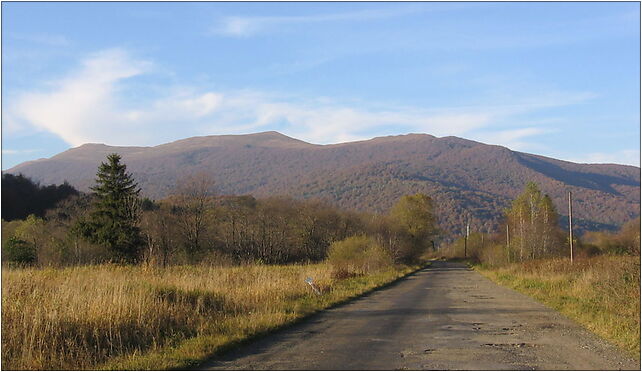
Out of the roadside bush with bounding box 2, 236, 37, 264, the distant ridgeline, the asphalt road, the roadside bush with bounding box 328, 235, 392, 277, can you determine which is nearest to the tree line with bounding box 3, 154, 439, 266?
the roadside bush with bounding box 2, 236, 37, 264

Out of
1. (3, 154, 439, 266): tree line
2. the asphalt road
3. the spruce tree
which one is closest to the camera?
the asphalt road

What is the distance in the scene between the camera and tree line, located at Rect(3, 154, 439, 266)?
35969mm

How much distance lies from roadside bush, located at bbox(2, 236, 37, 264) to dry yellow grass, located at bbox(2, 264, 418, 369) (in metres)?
15.7

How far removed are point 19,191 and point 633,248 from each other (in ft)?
227

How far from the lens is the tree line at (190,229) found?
118ft

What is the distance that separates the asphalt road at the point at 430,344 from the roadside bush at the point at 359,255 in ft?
80.8

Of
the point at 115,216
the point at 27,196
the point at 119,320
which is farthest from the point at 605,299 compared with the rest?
the point at 27,196

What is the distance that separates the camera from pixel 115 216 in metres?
42.2

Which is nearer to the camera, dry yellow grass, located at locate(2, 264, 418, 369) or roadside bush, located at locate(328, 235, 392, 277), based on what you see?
dry yellow grass, located at locate(2, 264, 418, 369)

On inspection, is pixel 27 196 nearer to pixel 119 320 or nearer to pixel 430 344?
pixel 119 320

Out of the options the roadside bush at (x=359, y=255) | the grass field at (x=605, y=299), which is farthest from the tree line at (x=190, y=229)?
the grass field at (x=605, y=299)

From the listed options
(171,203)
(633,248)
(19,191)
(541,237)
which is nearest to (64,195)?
(19,191)

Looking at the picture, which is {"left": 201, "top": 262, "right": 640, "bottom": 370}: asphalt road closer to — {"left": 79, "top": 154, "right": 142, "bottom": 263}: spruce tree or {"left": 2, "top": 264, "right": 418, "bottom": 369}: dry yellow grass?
{"left": 2, "top": 264, "right": 418, "bottom": 369}: dry yellow grass

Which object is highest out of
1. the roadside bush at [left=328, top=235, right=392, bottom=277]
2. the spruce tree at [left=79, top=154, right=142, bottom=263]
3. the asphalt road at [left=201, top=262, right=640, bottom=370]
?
the spruce tree at [left=79, top=154, right=142, bottom=263]
